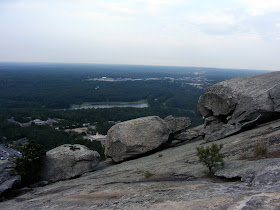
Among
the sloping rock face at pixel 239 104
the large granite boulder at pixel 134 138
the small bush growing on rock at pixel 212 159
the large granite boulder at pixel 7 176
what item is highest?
the sloping rock face at pixel 239 104

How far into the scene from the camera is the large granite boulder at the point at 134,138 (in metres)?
21.2

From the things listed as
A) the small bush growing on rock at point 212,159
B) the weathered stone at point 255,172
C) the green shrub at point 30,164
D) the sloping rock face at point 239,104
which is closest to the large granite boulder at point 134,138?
the sloping rock face at point 239,104

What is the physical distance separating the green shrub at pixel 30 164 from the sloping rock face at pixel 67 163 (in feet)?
2.07

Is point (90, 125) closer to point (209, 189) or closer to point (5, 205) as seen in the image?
point (5, 205)

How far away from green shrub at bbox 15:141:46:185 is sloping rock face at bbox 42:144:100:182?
0.63 m

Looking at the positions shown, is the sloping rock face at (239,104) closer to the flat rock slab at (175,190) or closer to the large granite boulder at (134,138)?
the flat rock slab at (175,190)

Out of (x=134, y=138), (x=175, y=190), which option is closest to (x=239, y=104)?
(x=134, y=138)

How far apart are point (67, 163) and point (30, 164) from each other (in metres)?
2.88

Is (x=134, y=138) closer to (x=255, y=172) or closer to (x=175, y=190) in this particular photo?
(x=175, y=190)

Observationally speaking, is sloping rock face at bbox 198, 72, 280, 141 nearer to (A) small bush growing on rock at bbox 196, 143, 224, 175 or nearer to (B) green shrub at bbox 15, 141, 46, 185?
(A) small bush growing on rock at bbox 196, 143, 224, 175

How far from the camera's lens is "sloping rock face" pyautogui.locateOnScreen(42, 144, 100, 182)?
20156mm

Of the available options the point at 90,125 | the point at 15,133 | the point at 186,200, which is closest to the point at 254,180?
the point at 186,200

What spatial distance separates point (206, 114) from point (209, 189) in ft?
→ 51.4

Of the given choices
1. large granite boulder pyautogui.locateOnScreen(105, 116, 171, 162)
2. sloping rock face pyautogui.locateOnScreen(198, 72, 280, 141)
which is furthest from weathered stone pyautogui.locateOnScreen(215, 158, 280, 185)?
large granite boulder pyautogui.locateOnScreen(105, 116, 171, 162)
